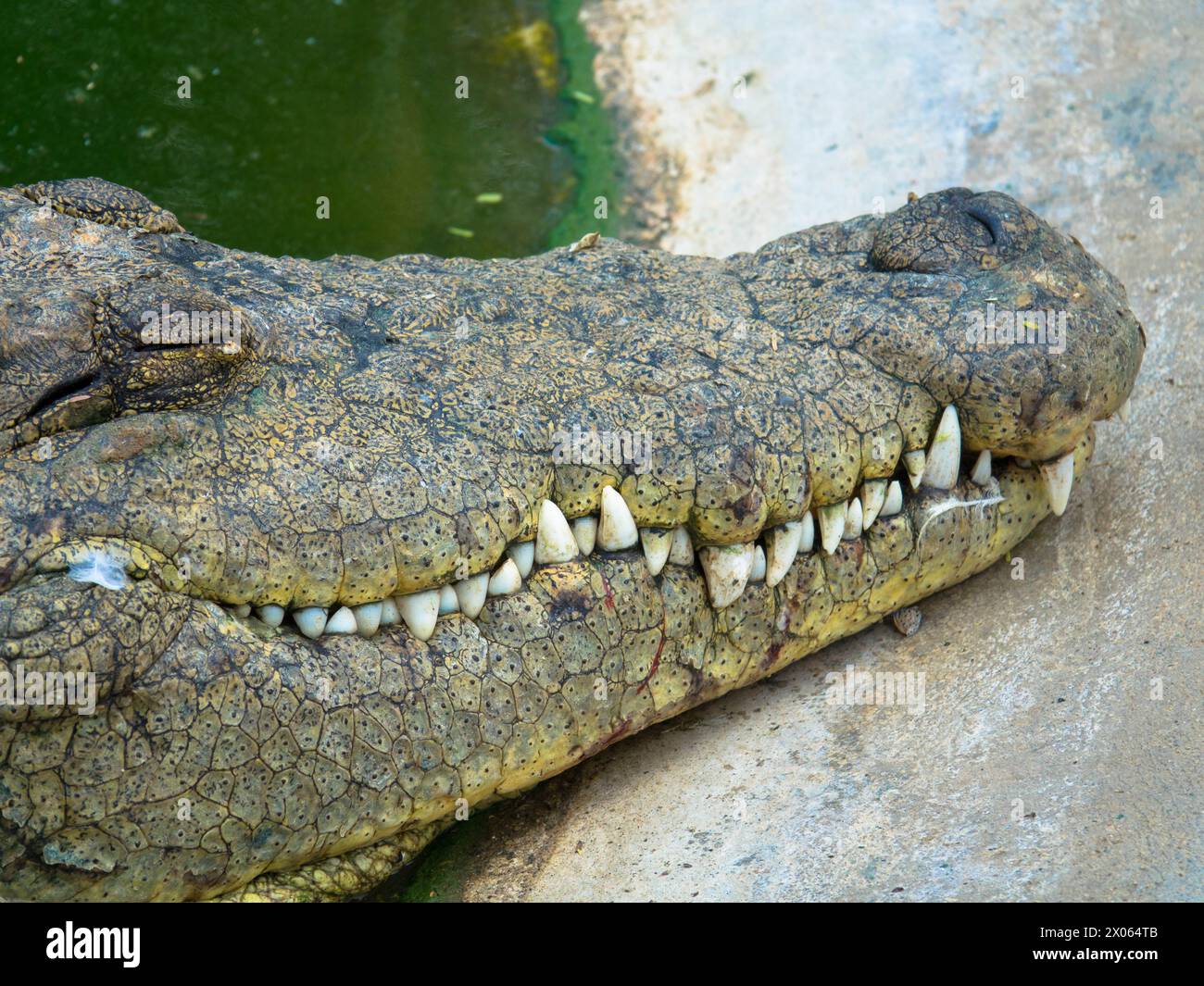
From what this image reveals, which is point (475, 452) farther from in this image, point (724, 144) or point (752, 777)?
point (724, 144)

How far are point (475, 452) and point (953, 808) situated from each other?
1533 millimetres

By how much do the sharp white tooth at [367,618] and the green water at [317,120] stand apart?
109 inches

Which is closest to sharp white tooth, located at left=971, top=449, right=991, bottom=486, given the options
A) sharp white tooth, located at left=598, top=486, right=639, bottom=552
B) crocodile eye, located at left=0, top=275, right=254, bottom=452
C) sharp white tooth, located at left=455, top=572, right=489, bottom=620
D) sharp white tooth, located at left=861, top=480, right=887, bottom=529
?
sharp white tooth, located at left=861, top=480, right=887, bottom=529

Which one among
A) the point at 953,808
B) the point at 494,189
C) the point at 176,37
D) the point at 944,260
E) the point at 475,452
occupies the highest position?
the point at 176,37

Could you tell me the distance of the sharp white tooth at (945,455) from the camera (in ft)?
13.4

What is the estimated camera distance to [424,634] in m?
3.45

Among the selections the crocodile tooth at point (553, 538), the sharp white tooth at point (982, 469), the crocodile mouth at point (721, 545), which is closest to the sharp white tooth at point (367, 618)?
the crocodile mouth at point (721, 545)

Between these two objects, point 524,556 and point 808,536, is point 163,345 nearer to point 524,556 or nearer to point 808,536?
point 524,556

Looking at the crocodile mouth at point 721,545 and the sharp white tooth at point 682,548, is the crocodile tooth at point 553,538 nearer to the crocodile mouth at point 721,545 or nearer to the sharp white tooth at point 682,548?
the crocodile mouth at point 721,545

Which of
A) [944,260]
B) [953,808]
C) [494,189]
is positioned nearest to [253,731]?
[953,808]

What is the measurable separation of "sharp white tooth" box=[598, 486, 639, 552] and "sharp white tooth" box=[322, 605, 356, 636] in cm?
71

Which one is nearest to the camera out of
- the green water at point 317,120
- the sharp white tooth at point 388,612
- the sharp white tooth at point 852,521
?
the sharp white tooth at point 388,612

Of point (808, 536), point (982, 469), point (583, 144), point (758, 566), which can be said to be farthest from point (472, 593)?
point (583, 144)

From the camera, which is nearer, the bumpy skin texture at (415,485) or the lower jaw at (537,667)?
the bumpy skin texture at (415,485)
